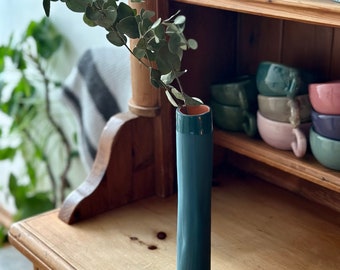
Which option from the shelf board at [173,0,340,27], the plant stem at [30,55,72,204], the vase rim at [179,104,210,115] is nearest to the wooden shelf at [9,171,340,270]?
the vase rim at [179,104,210,115]

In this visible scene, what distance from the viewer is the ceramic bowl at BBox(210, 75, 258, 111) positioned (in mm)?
A: 1038

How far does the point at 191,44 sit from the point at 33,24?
1031 millimetres

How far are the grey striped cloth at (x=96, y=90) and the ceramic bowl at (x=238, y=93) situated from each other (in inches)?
11.6

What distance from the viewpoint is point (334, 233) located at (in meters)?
0.98

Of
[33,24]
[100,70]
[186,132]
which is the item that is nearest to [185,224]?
[186,132]

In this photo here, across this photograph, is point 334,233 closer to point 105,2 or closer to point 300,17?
point 300,17

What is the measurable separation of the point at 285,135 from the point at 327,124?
0.30 feet

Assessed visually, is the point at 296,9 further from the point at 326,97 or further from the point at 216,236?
the point at 216,236

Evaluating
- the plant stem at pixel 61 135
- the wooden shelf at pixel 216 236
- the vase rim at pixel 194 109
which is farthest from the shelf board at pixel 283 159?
the plant stem at pixel 61 135

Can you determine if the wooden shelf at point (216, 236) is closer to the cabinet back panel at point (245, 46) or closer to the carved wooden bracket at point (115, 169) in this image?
the carved wooden bracket at point (115, 169)

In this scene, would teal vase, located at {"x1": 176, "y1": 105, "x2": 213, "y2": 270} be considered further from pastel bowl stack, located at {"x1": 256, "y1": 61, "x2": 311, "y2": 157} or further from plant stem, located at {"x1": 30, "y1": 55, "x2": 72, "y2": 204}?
plant stem, located at {"x1": 30, "y1": 55, "x2": 72, "y2": 204}

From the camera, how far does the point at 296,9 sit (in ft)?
2.48

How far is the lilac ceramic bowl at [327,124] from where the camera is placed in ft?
2.88

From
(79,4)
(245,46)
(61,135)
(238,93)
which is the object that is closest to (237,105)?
(238,93)
